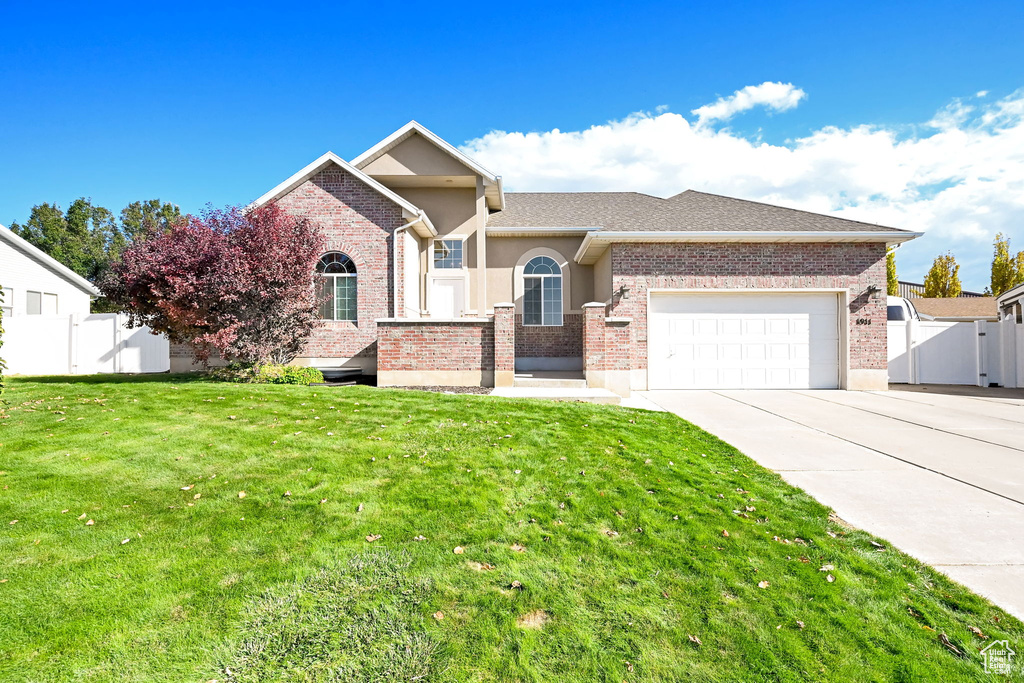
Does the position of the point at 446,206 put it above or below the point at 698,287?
above

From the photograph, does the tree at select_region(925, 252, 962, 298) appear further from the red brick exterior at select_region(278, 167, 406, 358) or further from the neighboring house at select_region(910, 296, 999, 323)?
the red brick exterior at select_region(278, 167, 406, 358)

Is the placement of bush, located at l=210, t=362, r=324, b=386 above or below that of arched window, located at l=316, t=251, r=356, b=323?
below

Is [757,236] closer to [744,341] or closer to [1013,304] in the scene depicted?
[744,341]

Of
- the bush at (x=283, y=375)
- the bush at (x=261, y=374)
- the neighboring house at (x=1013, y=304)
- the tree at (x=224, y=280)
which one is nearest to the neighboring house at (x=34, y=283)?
the tree at (x=224, y=280)

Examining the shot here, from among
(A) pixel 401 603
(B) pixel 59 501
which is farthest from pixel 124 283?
(A) pixel 401 603

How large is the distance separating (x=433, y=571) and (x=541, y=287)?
1377 cm

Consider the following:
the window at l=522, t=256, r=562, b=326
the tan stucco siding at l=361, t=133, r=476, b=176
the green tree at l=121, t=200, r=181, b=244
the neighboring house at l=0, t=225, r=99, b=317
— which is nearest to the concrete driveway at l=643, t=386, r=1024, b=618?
the window at l=522, t=256, r=562, b=326

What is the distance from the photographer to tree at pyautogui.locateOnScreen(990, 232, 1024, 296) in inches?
1094

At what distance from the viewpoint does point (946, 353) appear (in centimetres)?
1527

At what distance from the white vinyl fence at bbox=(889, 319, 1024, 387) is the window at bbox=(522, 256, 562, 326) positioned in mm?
10990

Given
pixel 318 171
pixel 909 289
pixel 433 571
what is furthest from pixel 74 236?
pixel 909 289

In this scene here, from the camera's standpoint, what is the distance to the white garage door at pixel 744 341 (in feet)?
43.4

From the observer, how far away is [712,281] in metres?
13.3

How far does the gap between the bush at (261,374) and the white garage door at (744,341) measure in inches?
363
